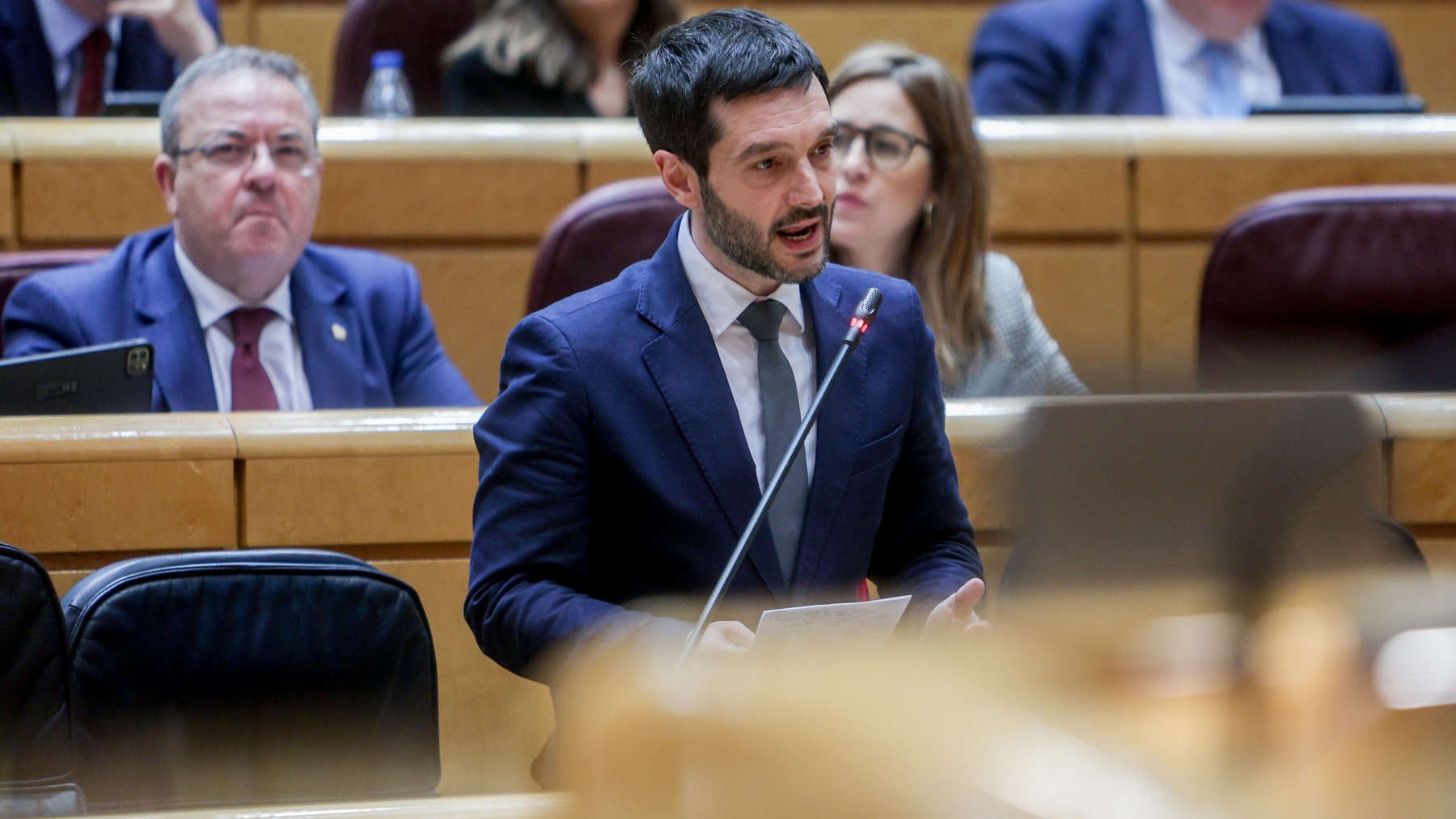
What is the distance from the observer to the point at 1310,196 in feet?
5.24

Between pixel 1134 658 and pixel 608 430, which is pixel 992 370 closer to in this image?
pixel 608 430

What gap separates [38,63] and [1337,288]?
1513 mm

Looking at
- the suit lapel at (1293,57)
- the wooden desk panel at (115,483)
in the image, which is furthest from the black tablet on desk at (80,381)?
the suit lapel at (1293,57)

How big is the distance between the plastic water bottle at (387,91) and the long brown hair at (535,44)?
0.24 ft

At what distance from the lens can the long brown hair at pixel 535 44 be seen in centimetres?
201

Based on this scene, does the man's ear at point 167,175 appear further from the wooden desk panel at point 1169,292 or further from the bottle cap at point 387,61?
the wooden desk panel at point 1169,292

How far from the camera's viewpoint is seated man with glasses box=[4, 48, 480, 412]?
1.43 metres

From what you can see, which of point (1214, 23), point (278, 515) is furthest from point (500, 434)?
point (1214, 23)

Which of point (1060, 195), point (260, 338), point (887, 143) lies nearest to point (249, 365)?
point (260, 338)

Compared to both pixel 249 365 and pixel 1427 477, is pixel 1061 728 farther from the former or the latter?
pixel 249 365

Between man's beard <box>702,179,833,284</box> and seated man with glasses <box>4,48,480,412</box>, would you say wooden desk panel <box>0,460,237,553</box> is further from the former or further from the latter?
man's beard <box>702,179,833,284</box>

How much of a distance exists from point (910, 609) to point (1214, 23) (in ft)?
4.62

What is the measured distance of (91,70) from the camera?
1.98m

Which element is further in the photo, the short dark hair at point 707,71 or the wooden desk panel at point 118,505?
the wooden desk panel at point 118,505
